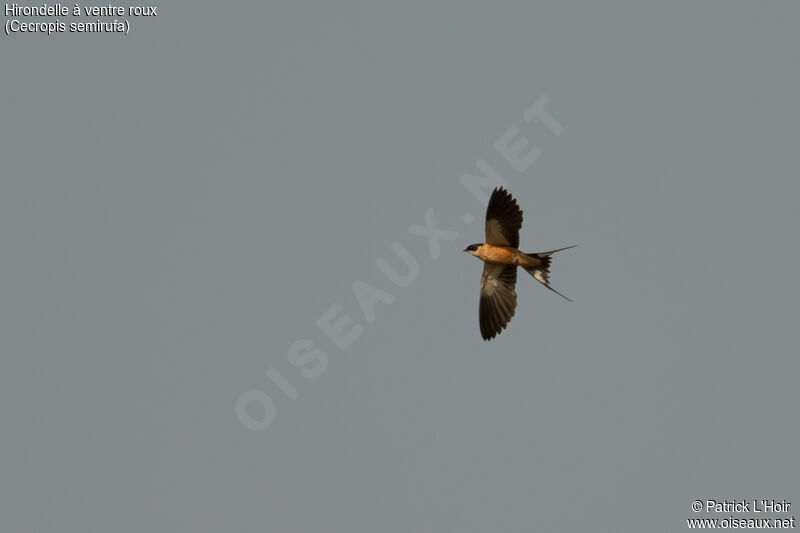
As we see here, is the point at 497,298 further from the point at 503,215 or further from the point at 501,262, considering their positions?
the point at 503,215

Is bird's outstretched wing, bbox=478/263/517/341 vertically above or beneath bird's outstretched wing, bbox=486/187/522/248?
beneath

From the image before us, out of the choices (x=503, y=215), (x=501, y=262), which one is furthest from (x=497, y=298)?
(x=503, y=215)

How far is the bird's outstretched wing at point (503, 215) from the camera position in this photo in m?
24.1

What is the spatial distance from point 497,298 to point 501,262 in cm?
73

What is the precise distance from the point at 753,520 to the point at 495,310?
7.52 meters

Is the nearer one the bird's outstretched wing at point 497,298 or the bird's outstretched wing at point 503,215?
the bird's outstretched wing at point 503,215

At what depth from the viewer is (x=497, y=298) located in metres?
25.1

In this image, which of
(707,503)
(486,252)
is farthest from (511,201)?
(707,503)

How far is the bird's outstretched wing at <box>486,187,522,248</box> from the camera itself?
24.1 metres

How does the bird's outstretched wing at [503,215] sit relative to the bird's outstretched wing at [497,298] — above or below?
above

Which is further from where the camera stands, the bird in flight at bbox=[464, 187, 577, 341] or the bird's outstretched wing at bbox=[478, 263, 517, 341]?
the bird's outstretched wing at bbox=[478, 263, 517, 341]

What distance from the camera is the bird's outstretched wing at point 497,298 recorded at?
2498 centimetres

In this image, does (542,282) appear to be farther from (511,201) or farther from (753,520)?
(753,520)

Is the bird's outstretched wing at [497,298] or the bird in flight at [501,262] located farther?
the bird's outstretched wing at [497,298]
